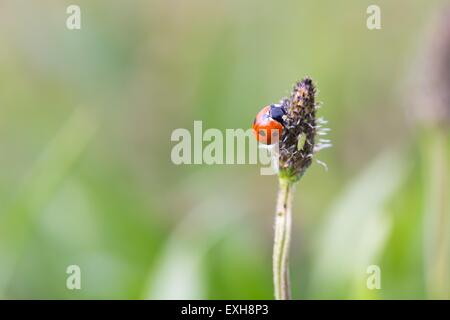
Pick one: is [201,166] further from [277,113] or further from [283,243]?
[283,243]

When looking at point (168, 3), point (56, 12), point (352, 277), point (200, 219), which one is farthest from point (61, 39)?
point (352, 277)

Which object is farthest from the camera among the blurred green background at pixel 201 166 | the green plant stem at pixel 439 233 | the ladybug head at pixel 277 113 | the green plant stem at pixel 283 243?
the blurred green background at pixel 201 166

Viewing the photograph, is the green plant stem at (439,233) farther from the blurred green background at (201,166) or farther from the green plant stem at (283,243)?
the green plant stem at (283,243)

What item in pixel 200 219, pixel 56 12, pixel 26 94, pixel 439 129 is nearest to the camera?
pixel 439 129

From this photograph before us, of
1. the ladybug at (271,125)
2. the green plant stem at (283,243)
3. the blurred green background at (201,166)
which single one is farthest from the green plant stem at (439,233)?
the green plant stem at (283,243)

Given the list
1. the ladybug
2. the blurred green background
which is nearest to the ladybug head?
the ladybug

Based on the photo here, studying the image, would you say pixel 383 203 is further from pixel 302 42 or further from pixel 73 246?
pixel 302 42
